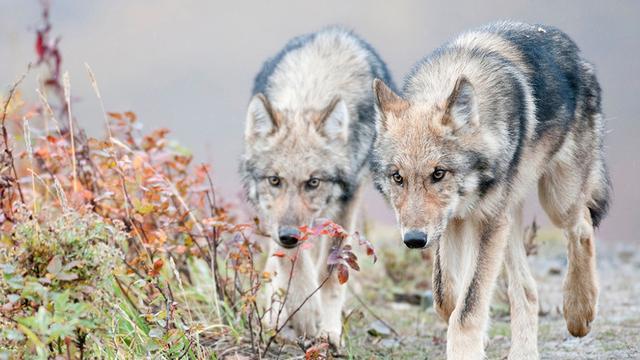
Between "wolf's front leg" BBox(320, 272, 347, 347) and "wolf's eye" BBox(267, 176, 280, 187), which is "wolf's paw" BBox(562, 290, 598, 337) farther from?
"wolf's eye" BBox(267, 176, 280, 187)

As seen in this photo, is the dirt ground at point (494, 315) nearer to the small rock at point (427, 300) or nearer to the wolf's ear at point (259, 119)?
the small rock at point (427, 300)

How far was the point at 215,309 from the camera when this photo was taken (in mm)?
5828

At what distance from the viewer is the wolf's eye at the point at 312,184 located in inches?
244

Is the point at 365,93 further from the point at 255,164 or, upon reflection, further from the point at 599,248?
the point at 599,248

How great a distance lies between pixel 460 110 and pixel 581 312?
1.92 metres

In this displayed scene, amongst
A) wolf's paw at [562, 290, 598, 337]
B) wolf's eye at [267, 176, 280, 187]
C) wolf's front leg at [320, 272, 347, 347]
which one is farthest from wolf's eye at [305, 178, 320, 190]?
wolf's paw at [562, 290, 598, 337]

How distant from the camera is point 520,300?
18.8 feet

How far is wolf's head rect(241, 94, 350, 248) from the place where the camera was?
6.15 m

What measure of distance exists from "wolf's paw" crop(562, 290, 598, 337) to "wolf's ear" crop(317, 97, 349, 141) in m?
1.93

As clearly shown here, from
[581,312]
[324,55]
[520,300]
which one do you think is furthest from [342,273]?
[324,55]

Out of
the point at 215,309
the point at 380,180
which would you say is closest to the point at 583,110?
the point at 380,180

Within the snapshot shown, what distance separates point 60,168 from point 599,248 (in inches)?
294

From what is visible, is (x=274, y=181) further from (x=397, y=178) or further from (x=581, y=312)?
(x=581, y=312)

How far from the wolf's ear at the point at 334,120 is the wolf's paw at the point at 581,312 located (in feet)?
6.35
